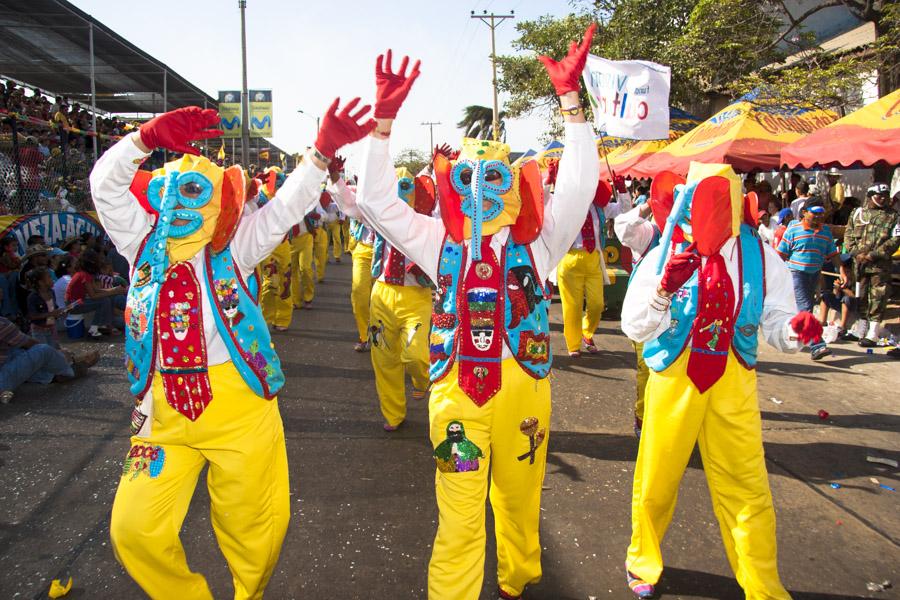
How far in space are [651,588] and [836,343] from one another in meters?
6.50

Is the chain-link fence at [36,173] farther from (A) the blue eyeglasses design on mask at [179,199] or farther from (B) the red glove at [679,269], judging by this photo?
(B) the red glove at [679,269]

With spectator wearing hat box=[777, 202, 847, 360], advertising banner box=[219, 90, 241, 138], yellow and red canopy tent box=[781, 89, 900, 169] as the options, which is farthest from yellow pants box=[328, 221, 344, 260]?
spectator wearing hat box=[777, 202, 847, 360]

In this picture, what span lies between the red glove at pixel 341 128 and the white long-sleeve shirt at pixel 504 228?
6 centimetres

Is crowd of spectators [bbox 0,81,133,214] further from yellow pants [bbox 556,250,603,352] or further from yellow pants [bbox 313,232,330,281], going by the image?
yellow pants [bbox 556,250,603,352]

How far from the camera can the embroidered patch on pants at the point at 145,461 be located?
2.39 m

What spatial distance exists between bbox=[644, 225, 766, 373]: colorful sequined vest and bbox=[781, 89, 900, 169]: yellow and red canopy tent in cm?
575

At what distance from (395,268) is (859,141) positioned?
643 cm

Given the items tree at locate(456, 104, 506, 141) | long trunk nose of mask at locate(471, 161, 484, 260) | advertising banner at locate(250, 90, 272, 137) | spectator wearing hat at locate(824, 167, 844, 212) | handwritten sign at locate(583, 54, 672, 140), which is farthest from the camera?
tree at locate(456, 104, 506, 141)

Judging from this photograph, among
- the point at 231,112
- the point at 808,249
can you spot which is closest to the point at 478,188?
the point at 808,249

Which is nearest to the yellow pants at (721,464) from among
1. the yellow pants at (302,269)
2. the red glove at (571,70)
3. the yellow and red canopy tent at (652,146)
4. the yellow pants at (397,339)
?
the red glove at (571,70)

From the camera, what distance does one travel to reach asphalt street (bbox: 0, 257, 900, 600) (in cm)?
314

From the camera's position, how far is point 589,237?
685 centimetres

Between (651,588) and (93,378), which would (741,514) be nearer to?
(651,588)

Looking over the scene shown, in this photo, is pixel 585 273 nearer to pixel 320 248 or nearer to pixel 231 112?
pixel 320 248
